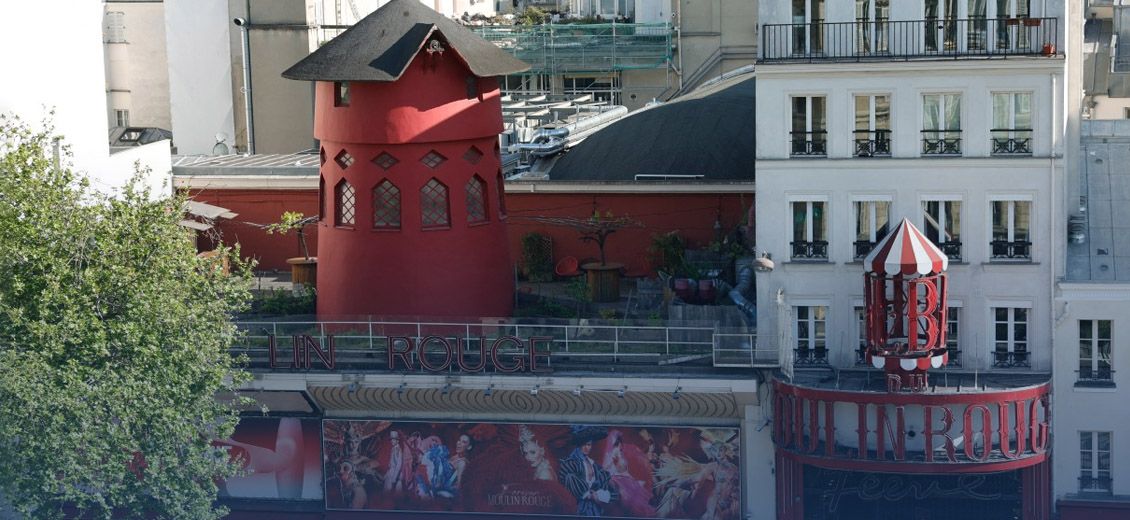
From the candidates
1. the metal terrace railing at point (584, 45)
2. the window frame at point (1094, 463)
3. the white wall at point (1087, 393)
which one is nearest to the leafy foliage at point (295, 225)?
the white wall at point (1087, 393)

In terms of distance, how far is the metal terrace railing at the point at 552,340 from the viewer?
183 ft

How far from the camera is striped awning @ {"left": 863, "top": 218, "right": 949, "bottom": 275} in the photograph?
5197 centimetres

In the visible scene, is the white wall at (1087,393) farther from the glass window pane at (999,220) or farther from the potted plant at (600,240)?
the potted plant at (600,240)

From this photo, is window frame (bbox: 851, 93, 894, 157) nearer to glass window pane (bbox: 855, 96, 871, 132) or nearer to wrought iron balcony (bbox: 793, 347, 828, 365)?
glass window pane (bbox: 855, 96, 871, 132)

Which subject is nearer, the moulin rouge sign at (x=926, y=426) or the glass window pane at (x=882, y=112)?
the moulin rouge sign at (x=926, y=426)

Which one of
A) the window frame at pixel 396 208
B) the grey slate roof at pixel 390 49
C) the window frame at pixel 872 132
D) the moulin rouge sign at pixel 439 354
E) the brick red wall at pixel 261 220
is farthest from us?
the brick red wall at pixel 261 220

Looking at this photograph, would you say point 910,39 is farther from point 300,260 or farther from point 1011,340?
point 300,260

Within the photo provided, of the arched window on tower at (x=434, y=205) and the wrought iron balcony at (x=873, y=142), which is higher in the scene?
the wrought iron balcony at (x=873, y=142)

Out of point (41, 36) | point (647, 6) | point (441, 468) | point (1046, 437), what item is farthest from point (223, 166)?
point (647, 6)

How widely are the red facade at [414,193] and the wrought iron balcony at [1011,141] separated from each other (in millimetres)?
12196

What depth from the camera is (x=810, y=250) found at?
55.4 meters

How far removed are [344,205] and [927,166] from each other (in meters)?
14.0

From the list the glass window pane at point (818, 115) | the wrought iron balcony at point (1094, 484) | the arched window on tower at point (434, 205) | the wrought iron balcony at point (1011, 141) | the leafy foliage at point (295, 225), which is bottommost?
the wrought iron balcony at point (1094, 484)

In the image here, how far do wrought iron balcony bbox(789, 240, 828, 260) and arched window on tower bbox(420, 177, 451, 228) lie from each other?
27.8 ft
